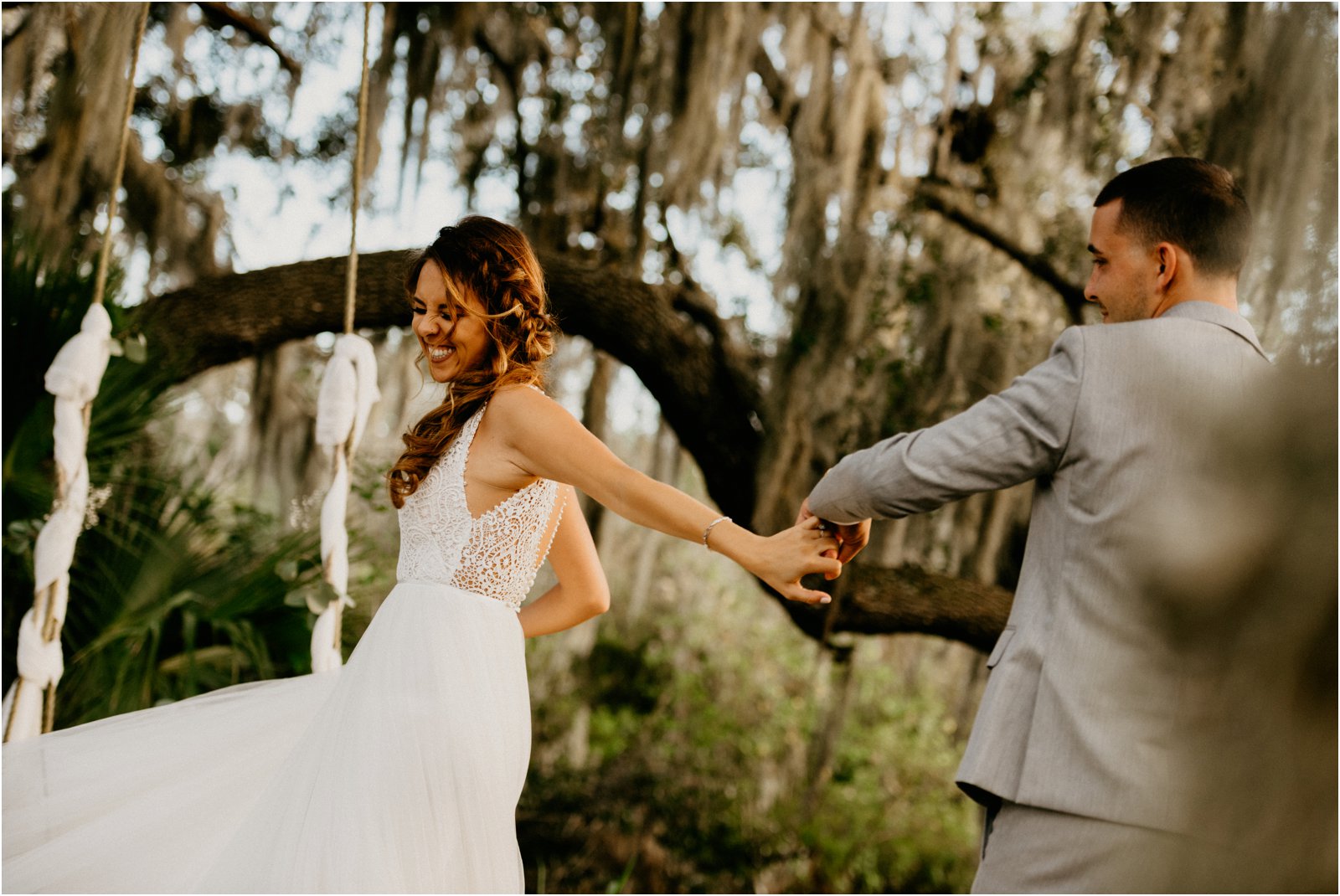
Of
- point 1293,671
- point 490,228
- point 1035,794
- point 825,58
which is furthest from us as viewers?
point 825,58

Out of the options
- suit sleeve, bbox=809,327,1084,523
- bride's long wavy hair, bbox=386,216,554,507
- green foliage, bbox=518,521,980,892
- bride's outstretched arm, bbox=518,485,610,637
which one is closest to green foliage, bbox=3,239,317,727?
bride's outstretched arm, bbox=518,485,610,637

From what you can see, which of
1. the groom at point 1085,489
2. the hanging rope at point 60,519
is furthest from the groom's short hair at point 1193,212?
the hanging rope at point 60,519

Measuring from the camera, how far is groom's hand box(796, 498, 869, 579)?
2275 mm

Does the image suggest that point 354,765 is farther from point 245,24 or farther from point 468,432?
point 245,24

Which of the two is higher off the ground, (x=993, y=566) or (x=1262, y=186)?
(x=1262, y=186)

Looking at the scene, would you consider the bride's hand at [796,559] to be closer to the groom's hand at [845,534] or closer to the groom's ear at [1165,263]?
the groom's hand at [845,534]

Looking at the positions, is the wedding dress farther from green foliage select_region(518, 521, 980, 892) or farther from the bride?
green foliage select_region(518, 521, 980, 892)

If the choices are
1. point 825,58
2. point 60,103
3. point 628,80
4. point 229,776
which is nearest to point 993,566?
point 825,58

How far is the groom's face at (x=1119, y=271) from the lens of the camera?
6.17ft

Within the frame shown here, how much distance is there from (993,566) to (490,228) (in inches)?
164

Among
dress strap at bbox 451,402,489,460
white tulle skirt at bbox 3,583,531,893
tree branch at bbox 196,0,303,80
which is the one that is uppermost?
tree branch at bbox 196,0,303,80

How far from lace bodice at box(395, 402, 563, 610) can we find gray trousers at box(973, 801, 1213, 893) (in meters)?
1.02

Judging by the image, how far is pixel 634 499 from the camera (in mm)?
2143

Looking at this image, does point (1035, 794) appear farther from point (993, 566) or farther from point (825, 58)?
point (825, 58)
